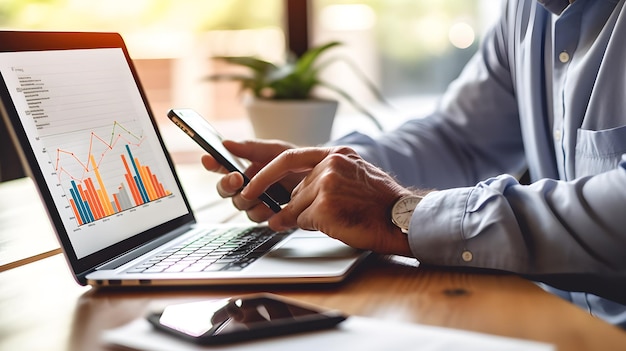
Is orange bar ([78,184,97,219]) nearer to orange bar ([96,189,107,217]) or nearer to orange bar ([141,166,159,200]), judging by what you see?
orange bar ([96,189,107,217])

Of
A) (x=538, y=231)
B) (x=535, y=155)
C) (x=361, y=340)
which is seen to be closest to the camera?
(x=361, y=340)

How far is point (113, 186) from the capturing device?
86cm

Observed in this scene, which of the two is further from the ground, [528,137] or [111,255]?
[111,255]

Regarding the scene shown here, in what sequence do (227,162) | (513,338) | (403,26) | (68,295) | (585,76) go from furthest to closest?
(403,26) < (585,76) < (227,162) < (68,295) < (513,338)

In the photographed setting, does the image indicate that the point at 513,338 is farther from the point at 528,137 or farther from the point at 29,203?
the point at 29,203

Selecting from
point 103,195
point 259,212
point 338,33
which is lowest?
point 259,212

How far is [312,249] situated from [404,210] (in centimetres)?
12

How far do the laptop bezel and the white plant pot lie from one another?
0.67 meters

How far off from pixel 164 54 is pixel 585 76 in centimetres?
183

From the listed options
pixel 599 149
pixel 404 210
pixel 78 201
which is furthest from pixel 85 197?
pixel 599 149

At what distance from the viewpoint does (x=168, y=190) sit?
98 cm

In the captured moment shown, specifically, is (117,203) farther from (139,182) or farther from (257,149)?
(257,149)

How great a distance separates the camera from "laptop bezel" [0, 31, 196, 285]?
0.75 m

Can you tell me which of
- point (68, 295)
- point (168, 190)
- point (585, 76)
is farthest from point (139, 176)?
point (585, 76)
